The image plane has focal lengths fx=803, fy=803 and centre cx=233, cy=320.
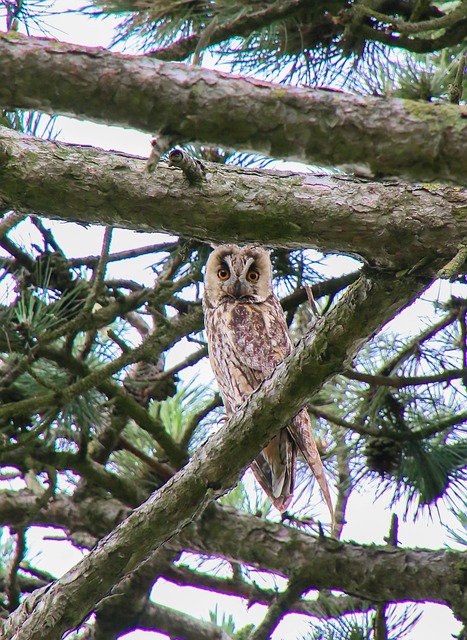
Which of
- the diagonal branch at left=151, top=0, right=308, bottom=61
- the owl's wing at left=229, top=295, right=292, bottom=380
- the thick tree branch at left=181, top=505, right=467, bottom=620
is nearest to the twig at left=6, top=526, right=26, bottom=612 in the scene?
the thick tree branch at left=181, top=505, right=467, bottom=620

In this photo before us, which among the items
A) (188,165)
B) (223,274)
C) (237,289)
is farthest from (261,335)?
(188,165)

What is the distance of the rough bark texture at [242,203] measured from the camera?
156 cm

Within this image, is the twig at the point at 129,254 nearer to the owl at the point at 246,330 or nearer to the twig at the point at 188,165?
the owl at the point at 246,330

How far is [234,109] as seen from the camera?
118 centimetres

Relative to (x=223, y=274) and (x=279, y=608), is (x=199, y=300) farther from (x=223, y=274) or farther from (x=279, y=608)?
(x=279, y=608)

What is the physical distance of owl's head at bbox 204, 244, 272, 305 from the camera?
3.38 meters

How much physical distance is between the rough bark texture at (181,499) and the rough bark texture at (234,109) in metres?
0.64

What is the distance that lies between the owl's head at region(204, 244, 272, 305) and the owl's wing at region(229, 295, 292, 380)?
0.20 feet

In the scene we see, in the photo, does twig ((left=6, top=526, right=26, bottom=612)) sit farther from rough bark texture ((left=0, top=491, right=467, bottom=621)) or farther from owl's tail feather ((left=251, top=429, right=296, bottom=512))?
owl's tail feather ((left=251, top=429, right=296, bottom=512))

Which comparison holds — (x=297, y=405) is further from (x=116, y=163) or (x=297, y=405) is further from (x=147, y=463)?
(x=147, y=463)

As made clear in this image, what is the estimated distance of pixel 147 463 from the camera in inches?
114

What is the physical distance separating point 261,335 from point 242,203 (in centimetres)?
173

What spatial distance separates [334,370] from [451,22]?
1172 mm

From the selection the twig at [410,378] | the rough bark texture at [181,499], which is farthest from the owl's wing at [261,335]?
the rough bark texture at [181,499]
